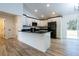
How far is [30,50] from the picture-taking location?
12.1ft

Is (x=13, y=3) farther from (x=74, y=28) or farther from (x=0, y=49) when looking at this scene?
(x=74, y=28)

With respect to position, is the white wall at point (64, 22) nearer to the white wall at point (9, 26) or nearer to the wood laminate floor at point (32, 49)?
the wood laminate floor at point (32, 49)

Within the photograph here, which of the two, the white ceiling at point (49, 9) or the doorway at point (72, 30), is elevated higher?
the white ceiling at point (49, 9)

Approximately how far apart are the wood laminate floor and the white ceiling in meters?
0.79

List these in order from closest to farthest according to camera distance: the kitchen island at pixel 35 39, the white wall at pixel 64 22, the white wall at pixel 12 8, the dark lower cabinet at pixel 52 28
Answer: the white wall at pixel 12 8, the white wall at pixel 64 22, the dark lower cabinet at pixel 52 28, the kitchen island at pixel 35 39

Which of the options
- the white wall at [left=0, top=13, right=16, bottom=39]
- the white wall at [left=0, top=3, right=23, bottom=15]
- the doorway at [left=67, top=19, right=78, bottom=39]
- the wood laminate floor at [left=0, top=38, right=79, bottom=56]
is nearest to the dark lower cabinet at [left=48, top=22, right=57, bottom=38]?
the wood laminate floor at [left=0, top=38, right=79, bottom=56]

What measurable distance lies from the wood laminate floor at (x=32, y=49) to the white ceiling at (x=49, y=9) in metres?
0.79

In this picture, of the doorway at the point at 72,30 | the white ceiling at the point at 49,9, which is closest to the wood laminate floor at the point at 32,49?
the doorway at the point at 72,30

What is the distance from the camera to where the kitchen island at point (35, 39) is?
12.5 ft

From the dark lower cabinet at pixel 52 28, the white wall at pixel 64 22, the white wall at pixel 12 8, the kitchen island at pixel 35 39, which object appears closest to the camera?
the white wall at pixel 12 8

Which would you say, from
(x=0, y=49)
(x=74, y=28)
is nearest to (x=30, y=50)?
(x=0, y=49)

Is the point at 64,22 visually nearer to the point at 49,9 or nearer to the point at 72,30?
the point at 72,30

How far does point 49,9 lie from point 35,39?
50.6 inches

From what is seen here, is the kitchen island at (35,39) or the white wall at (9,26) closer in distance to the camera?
the white wall at (9,26)
